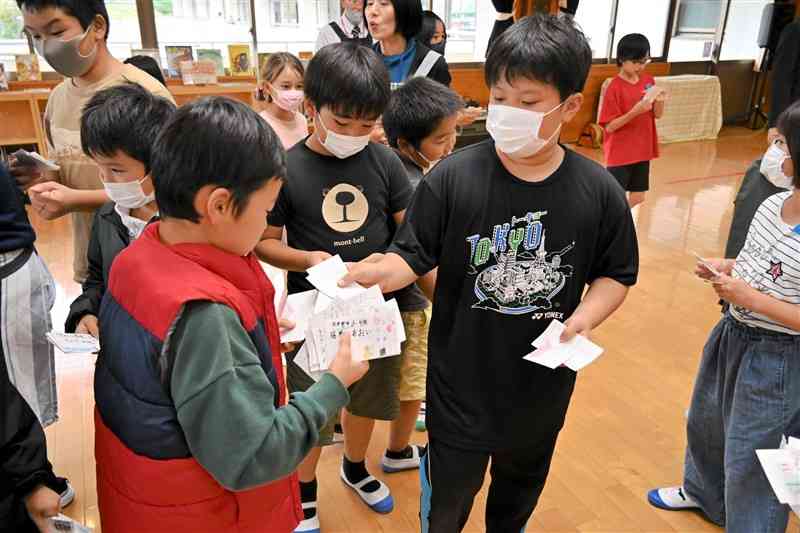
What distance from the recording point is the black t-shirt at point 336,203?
1.63 metres

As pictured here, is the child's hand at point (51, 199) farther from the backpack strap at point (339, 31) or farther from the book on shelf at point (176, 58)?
the book on shelf at point (176, 58)

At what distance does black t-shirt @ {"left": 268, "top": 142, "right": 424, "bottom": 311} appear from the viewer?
1.63 metres

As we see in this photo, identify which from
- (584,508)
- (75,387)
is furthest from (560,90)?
(75,387)

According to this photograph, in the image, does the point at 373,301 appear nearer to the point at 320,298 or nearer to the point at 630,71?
the point at 320,298

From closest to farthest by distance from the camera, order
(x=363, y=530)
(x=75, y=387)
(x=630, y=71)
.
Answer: (x=363, y=530) → (x=75, y=387) → (x=630, y=71)

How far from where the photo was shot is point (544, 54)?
1188mm

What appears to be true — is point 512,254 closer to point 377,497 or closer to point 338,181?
point 338,181

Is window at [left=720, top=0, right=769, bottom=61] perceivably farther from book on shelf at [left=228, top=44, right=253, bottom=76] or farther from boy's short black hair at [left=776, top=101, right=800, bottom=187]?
boy's short black hair at [left=776, top=101, right=800, bottom=187]

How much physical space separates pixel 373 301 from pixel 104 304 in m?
0.55

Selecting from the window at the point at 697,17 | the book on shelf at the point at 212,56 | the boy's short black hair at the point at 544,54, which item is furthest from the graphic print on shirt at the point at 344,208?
the window at the point at 697,17

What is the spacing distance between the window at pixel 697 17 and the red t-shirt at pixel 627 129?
21.0 feet

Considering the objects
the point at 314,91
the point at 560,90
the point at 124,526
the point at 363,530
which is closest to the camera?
the point at 124,526

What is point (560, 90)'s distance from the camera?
4.11 ft

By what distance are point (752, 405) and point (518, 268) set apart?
0.86 m
